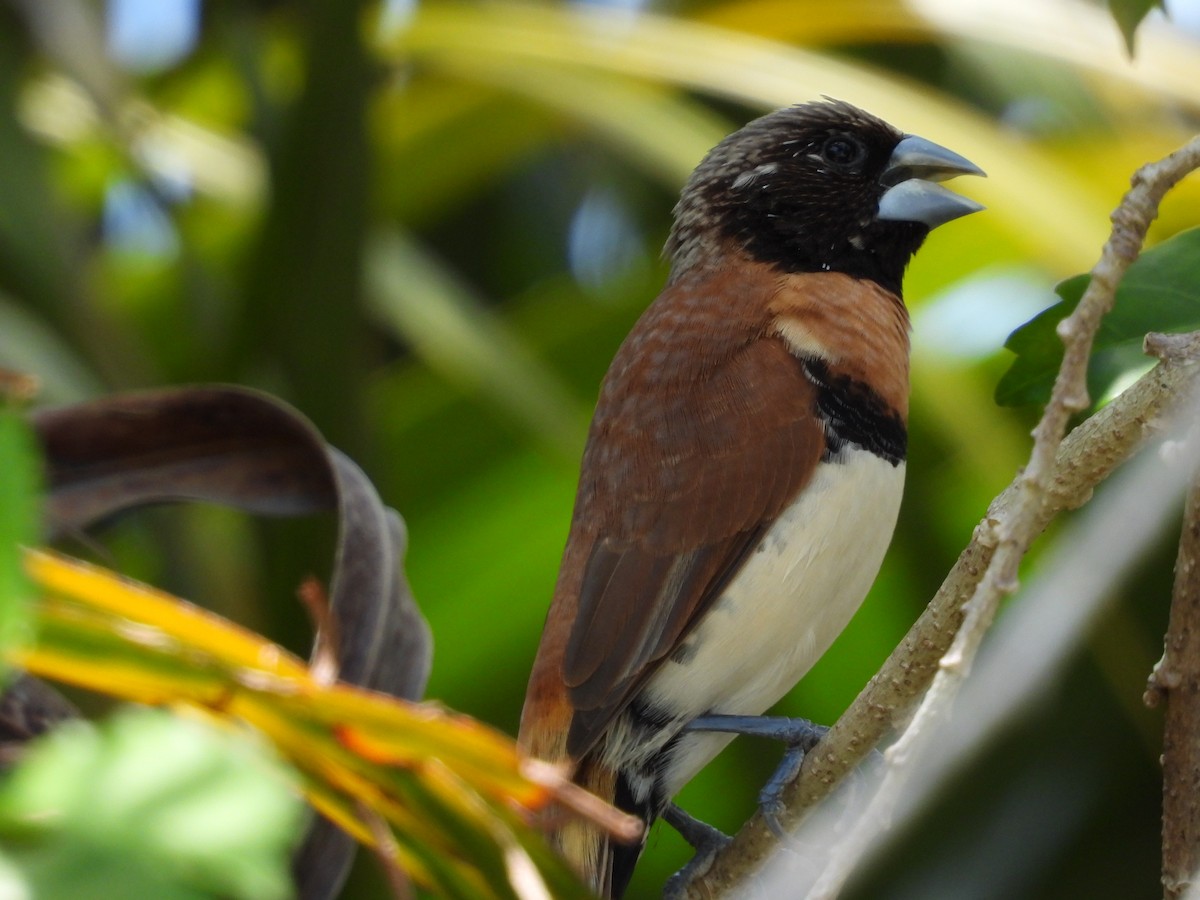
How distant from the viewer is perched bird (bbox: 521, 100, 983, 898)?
1924mm

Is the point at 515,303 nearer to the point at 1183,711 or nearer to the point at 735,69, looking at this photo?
the point at 735,69

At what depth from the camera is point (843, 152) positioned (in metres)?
2.48

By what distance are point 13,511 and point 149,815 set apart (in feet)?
0.46

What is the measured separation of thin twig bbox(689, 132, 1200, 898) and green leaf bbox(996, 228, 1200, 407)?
0.18 metres

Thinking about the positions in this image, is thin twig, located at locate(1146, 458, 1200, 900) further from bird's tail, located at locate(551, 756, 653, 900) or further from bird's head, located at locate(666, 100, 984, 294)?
bird's head, located at locate(666, 100, 984, 294)

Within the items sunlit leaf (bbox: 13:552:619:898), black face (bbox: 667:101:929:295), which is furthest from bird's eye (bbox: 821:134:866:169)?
sunlit leaf (bbox: 13:552:619:898)

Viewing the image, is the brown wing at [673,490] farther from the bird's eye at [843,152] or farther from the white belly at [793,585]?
the bird's eye at [843,152]

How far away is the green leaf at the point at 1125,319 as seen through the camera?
143cm

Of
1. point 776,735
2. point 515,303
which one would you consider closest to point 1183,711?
point 776,735

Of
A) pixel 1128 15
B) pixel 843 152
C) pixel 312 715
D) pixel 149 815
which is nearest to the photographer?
pixel 149 815

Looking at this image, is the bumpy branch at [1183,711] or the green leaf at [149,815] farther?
the bumpy branch at [1183,711]

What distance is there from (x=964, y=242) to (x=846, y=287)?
4.28 feet

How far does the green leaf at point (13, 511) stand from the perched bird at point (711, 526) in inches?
51.1

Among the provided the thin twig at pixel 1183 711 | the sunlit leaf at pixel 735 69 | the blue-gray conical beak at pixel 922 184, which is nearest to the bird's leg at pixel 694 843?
the thin twig at pixel 1183 711
